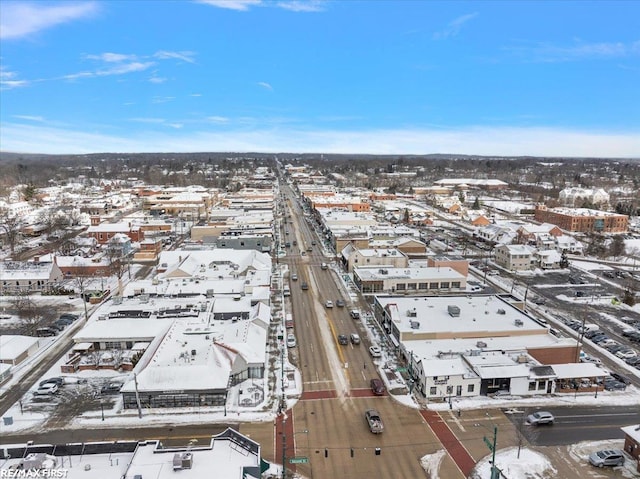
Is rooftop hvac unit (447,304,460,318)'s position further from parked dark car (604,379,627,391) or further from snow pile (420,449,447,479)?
snow pile (420,449,447,479)

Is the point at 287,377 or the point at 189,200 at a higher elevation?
the point at 189,200

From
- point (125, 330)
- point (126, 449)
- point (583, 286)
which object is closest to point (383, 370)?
point (126, 449)

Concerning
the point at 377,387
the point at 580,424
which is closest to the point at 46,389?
the point at 377,387

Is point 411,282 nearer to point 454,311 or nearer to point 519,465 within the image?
point 454,311

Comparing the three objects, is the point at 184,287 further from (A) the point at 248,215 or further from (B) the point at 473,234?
(B) the point at 473,234

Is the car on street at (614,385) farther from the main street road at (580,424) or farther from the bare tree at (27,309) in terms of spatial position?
Result: the bare tree at (27,309)

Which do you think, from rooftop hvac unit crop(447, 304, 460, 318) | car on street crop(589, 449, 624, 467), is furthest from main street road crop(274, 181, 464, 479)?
rooftop hvac unit crop(447, 304, 460, 318)

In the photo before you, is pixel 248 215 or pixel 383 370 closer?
pixel 383 370
